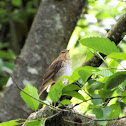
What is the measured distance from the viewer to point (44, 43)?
2.88 m

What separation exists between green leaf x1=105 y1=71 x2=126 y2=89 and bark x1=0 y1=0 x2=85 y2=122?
1.82m

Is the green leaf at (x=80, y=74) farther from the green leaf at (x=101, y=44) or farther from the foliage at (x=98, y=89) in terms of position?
the green leaf at (x=101, y=44)

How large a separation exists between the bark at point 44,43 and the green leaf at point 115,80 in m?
1.82

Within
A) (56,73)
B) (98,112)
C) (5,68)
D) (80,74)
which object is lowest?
(5,68)

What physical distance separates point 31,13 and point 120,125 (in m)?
3.45

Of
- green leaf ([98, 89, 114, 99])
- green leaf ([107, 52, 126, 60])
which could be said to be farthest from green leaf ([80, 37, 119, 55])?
green leaf ([98, 89, 114, 99])

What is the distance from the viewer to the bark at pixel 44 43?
2.84 metres

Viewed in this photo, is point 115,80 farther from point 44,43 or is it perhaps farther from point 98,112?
point 44,43

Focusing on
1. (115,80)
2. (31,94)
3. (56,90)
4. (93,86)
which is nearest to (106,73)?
(115,80)

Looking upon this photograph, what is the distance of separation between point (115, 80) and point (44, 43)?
1.90 metres

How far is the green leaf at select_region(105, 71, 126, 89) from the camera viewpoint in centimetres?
103

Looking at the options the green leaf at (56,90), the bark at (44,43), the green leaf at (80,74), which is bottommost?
the bark at (44,43)

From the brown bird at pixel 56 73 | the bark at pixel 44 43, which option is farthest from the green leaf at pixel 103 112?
the bark at pixel 44 43

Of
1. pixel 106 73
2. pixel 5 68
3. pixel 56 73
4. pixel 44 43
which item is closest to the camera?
pixel 106 73
